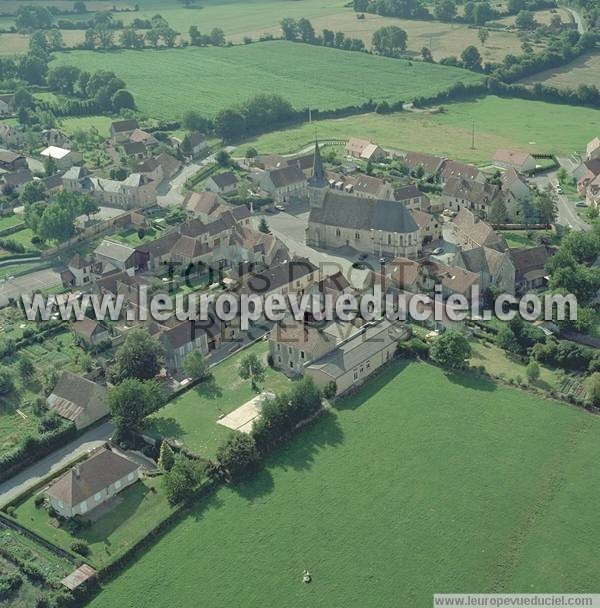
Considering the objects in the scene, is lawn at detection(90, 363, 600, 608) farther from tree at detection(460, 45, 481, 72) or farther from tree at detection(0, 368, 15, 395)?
tree at detection(460, 45, 481, 72)

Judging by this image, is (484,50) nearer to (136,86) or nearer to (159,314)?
(136,86)

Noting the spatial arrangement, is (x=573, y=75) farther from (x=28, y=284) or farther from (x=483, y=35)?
(x=28, y=284)

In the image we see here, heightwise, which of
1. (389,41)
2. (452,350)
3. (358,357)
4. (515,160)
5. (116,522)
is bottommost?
(116,522)

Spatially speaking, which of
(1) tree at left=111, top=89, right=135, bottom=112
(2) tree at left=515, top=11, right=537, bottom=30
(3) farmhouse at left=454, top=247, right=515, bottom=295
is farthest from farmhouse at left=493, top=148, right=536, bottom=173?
(2) tree at left=515, top=11, right=537, bottom=30

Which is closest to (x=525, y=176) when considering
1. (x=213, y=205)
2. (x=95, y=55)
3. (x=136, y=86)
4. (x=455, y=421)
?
(x=213, y=205)

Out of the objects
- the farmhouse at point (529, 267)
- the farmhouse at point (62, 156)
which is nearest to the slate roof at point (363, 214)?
the farmhouse at point (529, 267)

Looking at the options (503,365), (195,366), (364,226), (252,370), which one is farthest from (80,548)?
(364,226)

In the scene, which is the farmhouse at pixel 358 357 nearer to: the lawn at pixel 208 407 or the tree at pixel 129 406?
the lawn at pixel 208 407
